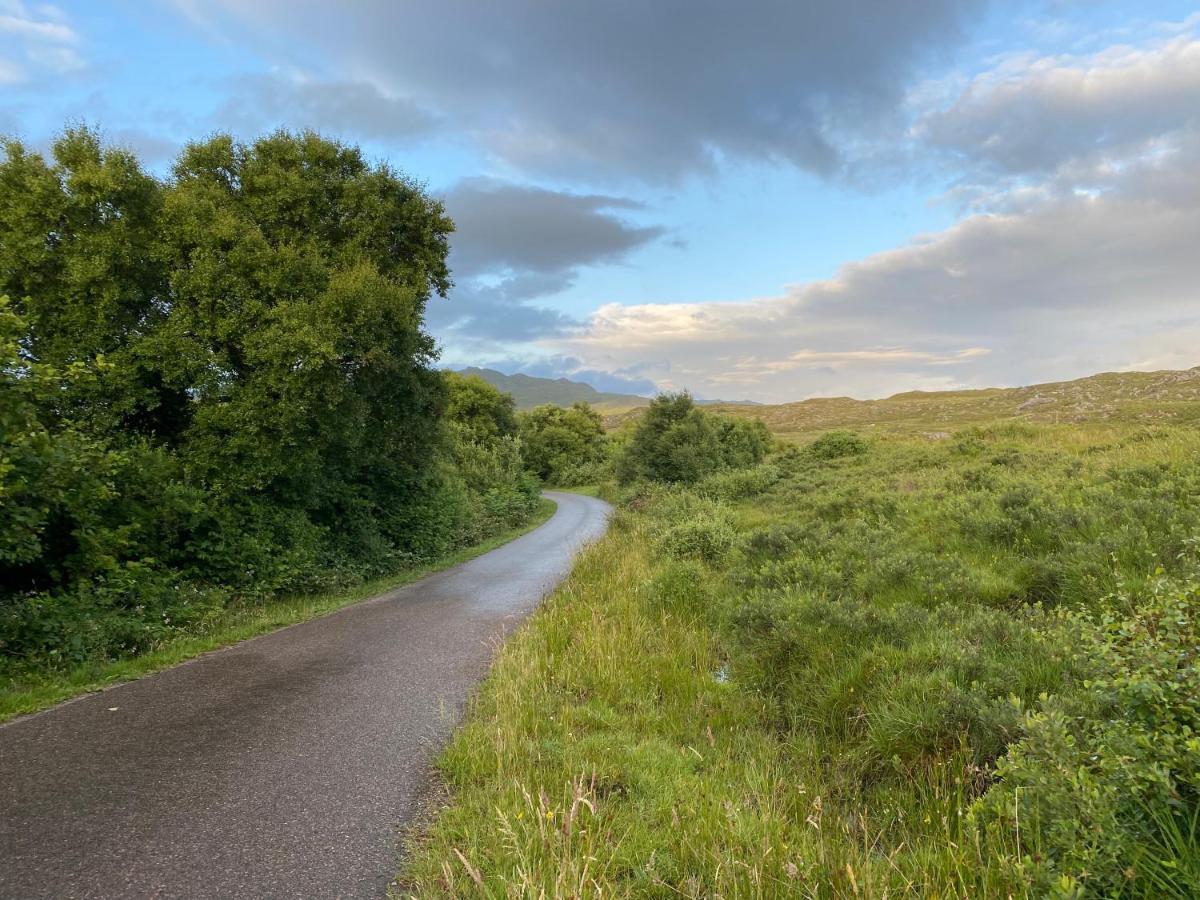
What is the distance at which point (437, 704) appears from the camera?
6.56 metres

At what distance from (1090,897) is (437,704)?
5679 millimetres

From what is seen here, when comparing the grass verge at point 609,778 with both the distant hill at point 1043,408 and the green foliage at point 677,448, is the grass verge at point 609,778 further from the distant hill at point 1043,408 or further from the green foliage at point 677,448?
the green foliage at point 677,448

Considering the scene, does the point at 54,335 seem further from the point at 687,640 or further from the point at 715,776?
the point at 715,776

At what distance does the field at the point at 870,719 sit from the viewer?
9.69 feet

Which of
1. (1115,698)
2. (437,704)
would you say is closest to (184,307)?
(437,704)

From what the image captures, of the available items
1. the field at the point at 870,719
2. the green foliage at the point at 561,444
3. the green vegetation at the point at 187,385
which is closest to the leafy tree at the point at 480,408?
the green foliage at the point at 561,444

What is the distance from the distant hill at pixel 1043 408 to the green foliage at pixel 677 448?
1659cm

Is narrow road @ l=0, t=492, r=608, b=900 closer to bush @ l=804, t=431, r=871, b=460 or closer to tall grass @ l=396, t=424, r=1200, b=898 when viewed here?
tall grass @ l=396, t=424, r=1200, b=898

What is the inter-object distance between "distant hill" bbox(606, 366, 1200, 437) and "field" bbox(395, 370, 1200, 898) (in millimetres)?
18797

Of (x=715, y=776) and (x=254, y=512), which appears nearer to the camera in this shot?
(x=715, y=776)

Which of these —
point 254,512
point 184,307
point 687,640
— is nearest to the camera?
point 687,640

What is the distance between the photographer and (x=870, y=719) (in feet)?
17.5

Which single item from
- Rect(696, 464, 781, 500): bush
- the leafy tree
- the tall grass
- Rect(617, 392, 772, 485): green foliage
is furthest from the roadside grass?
the tall grass

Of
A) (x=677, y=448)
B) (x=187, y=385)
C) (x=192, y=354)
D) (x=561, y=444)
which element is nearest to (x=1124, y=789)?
(x=192, y=354)
